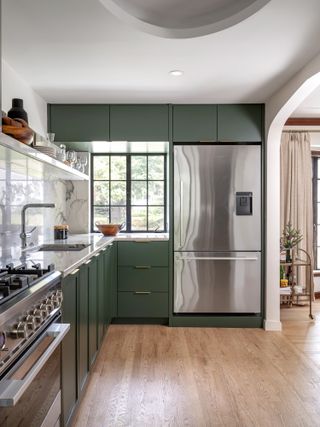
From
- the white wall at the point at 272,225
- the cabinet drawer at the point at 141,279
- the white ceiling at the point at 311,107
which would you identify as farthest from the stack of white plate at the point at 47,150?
the white ceiling at the point at 311,107

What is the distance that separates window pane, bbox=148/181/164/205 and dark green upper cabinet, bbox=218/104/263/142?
1.05 meters

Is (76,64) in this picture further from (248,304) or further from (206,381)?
(248,304)

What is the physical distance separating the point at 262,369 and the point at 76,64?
2.72m

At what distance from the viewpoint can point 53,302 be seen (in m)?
1.65

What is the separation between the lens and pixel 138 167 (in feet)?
15.2

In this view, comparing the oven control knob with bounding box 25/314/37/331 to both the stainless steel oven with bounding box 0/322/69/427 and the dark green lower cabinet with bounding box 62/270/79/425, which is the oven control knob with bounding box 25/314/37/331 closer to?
the stainless steel oven with bounding box 0/322/69/427

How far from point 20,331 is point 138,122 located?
9.90ft

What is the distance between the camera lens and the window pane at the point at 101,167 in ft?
15.2

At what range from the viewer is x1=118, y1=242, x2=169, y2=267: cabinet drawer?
3.97 metres

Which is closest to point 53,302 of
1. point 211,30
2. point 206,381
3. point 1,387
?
point 1,387

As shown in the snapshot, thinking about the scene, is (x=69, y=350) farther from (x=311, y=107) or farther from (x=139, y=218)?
(x=311, y=107)

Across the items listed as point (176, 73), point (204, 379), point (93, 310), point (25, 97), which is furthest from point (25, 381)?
point (25, 97)

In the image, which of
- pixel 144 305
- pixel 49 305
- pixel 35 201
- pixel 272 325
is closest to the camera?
pixel 49 305

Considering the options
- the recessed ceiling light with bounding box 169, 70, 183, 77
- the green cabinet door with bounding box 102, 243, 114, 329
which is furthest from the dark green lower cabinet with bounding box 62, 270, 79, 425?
the recessed ceiling light with bounding box 169, 70, 183, 77
